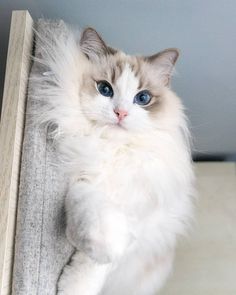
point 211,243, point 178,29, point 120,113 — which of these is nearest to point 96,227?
point 120,113

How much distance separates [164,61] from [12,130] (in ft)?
1.34

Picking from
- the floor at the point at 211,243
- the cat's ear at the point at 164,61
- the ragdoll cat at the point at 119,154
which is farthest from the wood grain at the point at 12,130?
the floor at the point at 211,243

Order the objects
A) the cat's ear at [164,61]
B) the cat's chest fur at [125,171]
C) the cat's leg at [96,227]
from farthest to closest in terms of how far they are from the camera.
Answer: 1. the cat's ear at [164,61]
2. the cat's chest fur at [125,171]
3. the cat's leg at [96,227]

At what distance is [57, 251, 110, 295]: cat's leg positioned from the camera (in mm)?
751

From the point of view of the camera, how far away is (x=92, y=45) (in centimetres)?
92

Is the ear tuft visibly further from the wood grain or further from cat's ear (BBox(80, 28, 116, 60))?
the wood grain

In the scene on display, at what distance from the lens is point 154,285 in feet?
3.36

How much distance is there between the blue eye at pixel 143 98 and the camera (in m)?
0.90

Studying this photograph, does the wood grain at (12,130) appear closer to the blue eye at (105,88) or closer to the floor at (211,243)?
the blue eye at (105,88)

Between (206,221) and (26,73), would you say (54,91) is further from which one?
(206,221)

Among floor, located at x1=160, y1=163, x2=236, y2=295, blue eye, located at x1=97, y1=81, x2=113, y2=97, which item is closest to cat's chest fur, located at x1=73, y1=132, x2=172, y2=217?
blue eye, located at x1=97, y1=81, x2=113, y2=97

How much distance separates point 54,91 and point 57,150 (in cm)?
13

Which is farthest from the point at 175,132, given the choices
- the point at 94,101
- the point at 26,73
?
the point at 26,73

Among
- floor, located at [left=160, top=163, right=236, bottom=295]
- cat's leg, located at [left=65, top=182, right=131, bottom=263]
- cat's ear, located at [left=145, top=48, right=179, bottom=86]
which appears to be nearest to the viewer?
cat's leg, located at [left=65, top=182, right=131, bottom=263]
